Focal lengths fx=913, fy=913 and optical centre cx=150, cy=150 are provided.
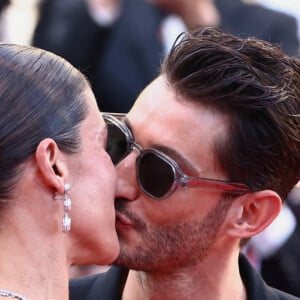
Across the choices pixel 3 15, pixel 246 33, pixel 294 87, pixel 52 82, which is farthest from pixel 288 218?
pixel 52 82

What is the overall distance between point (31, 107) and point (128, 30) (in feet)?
8.93

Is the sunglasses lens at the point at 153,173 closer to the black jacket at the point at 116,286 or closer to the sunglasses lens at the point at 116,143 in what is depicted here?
the sunglasses lens at the point at 116,143

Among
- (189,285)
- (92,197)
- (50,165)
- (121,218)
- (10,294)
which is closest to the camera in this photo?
(10,294)

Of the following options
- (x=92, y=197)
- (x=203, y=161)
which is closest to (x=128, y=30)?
(x=203, y=161)

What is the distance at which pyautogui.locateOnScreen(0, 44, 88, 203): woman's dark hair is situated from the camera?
2240 millimetres

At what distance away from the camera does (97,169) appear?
248 cm

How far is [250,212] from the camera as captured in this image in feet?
10.3

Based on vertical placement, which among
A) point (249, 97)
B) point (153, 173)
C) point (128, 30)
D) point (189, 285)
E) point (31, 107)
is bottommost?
point (128, 30)

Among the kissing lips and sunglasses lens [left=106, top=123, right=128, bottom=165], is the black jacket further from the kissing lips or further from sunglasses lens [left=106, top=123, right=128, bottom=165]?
sunglasses lens [left=106, top=123, right=128, bottom=165]

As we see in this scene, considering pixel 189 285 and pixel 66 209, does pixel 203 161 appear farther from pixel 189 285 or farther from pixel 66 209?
pixel 66 209

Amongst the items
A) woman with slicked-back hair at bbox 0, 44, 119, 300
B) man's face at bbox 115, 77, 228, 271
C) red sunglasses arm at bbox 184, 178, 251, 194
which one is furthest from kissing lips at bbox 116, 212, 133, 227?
woman with slicked-back hair at bbox 0, 44, 119, 300

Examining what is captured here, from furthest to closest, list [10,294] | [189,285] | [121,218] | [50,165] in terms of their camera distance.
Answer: [189,285], [121,218], [50,165], [10,294]

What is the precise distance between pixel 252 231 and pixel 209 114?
435 mm

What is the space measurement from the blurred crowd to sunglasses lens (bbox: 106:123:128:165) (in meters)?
1.76
